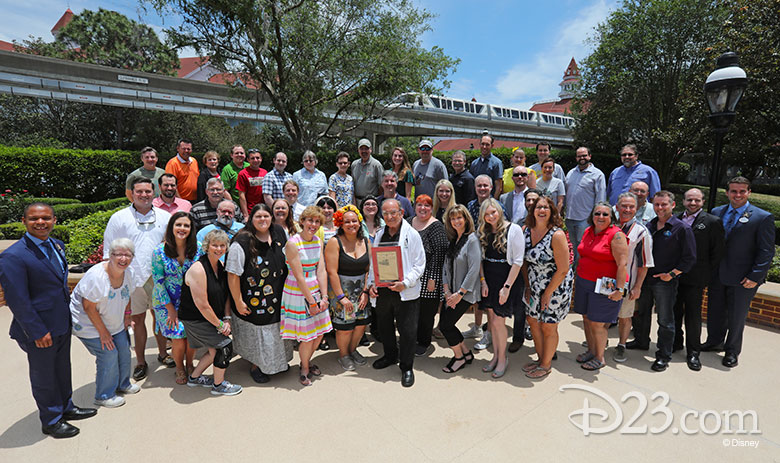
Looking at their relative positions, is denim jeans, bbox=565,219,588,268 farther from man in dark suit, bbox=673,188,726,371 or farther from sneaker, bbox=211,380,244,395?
sneaker, bbox=211,380,244,395

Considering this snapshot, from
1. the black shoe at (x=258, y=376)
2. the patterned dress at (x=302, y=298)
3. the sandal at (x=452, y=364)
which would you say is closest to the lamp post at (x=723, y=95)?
the sandal at (x=452, y=364)

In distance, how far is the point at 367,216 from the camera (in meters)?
4.11

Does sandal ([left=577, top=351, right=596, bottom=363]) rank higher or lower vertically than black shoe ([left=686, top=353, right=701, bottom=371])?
higher

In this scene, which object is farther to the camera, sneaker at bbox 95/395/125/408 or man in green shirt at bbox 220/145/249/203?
man in green shirt at bbox 220/145/249/203

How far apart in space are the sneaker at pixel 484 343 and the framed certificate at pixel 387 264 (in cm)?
158

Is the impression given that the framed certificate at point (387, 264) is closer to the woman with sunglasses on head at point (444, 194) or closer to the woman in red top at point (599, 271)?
the woman with sunglasses on head at point (444, 194)

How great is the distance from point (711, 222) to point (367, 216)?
3.70 meters

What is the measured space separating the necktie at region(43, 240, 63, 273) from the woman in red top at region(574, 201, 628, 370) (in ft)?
15.2

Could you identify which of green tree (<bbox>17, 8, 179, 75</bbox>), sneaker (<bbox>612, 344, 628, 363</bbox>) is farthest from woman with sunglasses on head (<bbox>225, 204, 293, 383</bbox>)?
green tree (<bbox>17, 8, 179, 75</bbox>)

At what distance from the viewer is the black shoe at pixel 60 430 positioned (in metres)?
2.83

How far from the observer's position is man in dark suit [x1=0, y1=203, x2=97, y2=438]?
256cm

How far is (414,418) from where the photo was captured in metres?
3.16

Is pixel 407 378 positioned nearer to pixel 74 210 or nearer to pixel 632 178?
pixel 632 178

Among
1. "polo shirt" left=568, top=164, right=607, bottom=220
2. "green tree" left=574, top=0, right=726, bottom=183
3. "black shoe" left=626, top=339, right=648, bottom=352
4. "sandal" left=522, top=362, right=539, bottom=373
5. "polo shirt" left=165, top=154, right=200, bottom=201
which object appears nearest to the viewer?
"sandal" left=522, top=362, right=539, bottom=373
